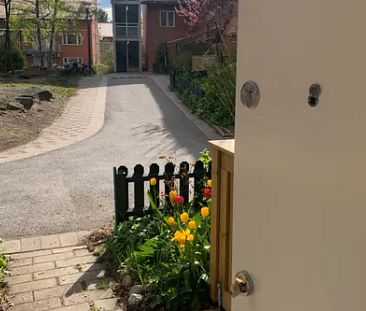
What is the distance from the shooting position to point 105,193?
5.45 m

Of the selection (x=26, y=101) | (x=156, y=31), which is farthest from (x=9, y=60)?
(x=26, y=101)

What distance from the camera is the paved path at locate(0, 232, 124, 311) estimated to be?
2832mm

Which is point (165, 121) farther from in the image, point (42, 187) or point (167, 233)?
point (167, 233)

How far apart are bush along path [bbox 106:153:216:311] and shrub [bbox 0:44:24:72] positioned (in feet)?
69.0

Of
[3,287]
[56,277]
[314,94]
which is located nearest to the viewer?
[314,94]

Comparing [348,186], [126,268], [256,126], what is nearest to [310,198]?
[348,186]

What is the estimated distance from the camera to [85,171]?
652 cm

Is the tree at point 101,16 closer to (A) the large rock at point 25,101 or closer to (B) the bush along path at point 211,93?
(B) the bush along path at point 211,93

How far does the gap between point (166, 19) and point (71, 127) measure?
2180cm

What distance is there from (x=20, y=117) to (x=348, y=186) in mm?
11133

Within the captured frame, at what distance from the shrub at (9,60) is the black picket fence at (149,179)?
20614mm

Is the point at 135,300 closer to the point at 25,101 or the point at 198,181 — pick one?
the point at 198,181

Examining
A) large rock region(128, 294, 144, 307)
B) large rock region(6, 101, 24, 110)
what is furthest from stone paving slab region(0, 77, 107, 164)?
large rock region(128, 294, 144, 307)

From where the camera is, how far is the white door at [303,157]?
723 millimetres
